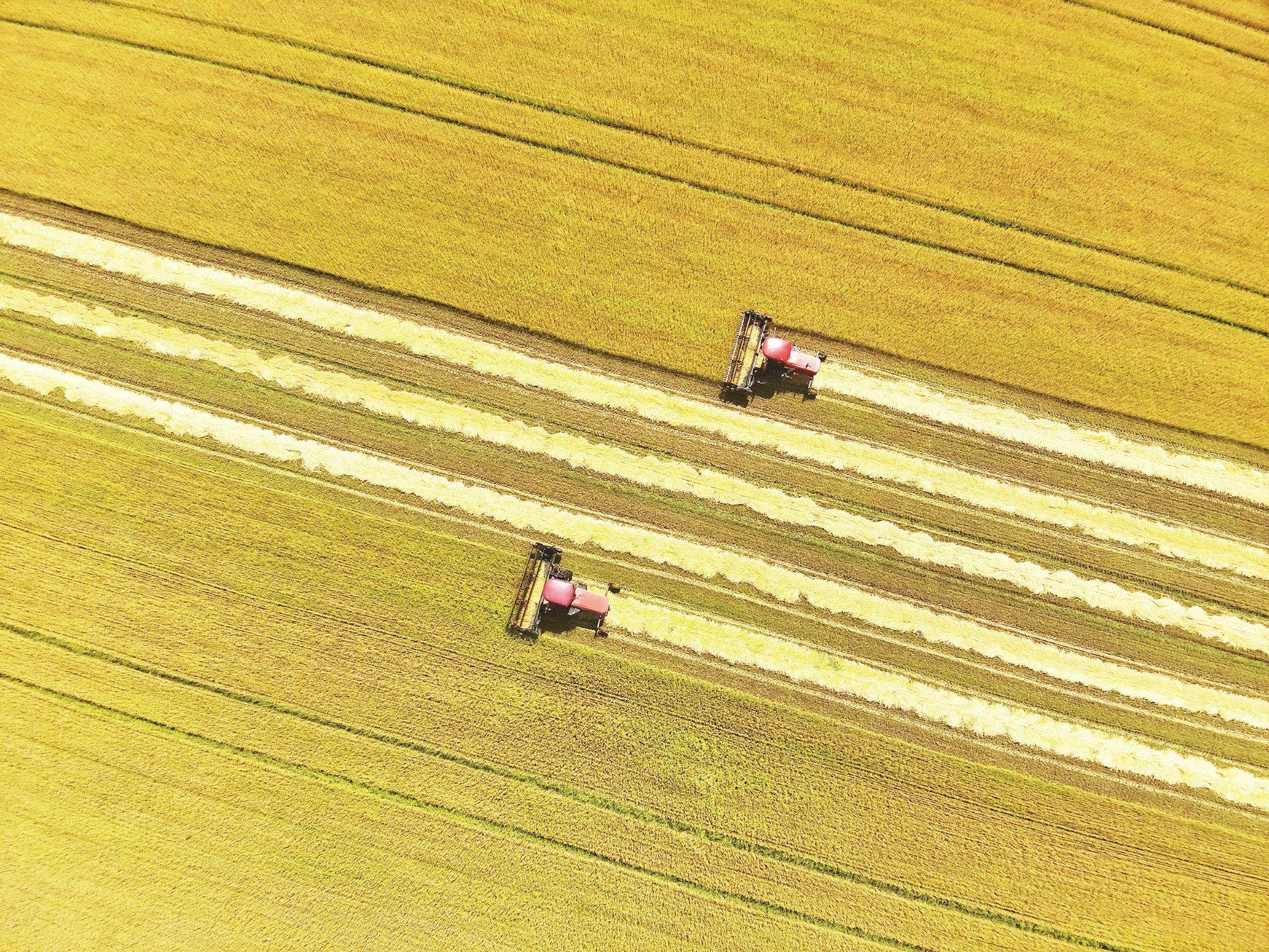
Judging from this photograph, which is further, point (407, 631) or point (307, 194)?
point (307, 194)

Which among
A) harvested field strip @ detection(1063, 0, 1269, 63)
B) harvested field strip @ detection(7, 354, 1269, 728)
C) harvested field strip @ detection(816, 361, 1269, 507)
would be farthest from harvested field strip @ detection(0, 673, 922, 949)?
harvested field strip @ detection(1063, 0, 1269, 63)

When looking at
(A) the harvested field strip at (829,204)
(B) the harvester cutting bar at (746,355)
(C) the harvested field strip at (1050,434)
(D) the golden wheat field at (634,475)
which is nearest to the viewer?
(D) the golden wheat field at (634,475)

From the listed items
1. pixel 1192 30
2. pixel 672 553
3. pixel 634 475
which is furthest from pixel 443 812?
pixel 1192 30

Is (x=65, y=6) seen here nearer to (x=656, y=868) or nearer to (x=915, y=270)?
(x=915, y=270)

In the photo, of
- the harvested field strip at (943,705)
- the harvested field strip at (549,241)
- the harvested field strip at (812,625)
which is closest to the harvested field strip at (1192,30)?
the harvested field strip at (549,241)

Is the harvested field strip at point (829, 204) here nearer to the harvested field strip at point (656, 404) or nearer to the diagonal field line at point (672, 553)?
the harvested field strip at point (656, 404)

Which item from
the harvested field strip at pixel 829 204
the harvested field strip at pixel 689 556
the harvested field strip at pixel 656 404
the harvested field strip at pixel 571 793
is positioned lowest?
the harvested field strip at pixel 571 793

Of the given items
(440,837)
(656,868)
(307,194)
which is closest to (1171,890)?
(656,868)
